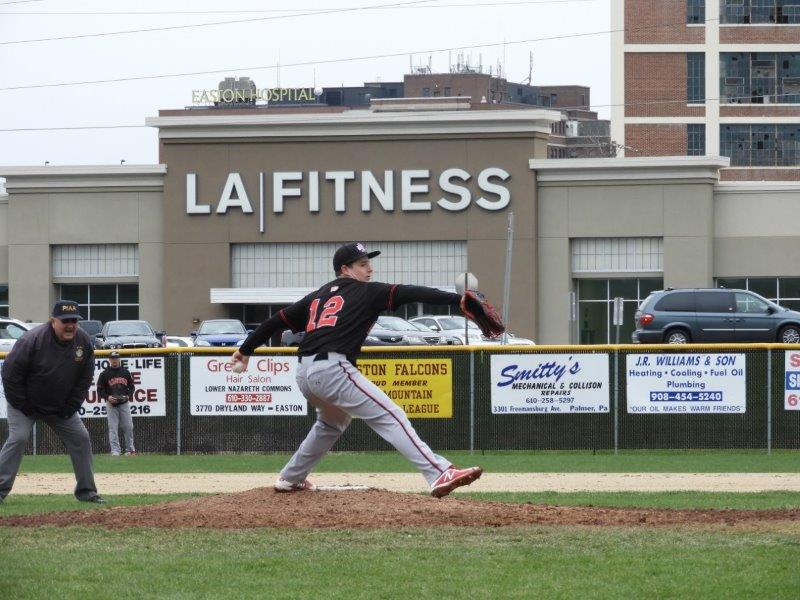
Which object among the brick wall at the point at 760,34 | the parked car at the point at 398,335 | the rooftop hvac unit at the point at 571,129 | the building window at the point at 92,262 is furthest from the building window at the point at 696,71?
the rooftop hvac unit at the point at 571,129

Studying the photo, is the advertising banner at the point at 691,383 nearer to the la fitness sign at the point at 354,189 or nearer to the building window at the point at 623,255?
the building window at the point at 623,255

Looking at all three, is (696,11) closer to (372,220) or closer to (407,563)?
(372,220)

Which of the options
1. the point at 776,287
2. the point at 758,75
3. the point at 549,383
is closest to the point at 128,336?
the point at 549,383

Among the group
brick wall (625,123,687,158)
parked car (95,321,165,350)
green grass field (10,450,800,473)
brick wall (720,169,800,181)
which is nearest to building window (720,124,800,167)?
brick wall (720,169,800,181)

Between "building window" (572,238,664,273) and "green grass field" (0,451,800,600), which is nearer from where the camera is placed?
"green grass field" (0,451,800,600)

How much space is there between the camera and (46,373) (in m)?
13.4

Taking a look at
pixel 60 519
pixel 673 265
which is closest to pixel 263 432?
pixel 60 519

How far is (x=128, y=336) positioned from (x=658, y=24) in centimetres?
4003

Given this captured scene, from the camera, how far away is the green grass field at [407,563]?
848cm

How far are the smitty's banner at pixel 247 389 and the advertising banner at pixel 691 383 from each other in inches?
215

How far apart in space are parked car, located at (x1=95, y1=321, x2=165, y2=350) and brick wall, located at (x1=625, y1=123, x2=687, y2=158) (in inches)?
1516

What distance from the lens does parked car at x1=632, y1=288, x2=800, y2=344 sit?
121ft

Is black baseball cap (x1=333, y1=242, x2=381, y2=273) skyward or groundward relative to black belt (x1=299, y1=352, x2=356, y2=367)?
skyward

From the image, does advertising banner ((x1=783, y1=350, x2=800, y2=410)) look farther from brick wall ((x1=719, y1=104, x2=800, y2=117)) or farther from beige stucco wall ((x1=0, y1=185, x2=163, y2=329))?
brick wall ((x1=719, y1=104, x2=800, y2=117))
